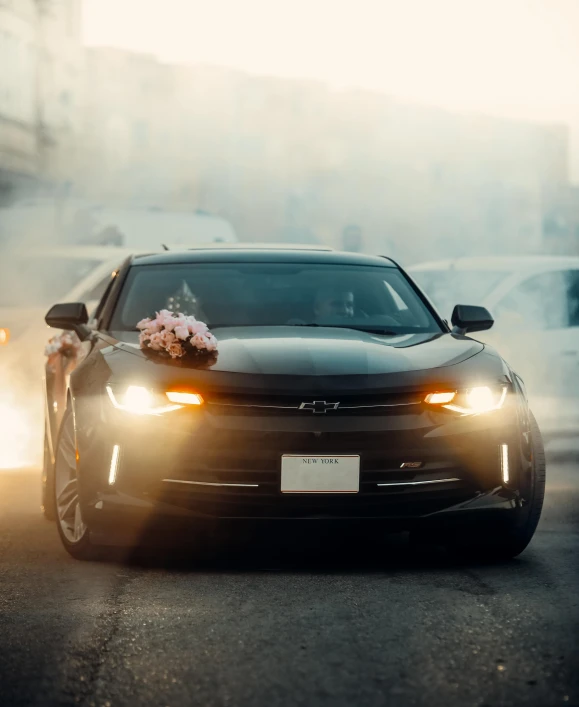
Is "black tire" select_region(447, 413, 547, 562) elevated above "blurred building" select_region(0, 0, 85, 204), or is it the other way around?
"blurred building" select_region(0, 0, 85, 204)

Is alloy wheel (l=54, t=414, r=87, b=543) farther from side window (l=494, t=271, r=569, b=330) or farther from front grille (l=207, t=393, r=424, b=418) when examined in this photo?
A: side window (l=494, t=271, r=569, b=330)

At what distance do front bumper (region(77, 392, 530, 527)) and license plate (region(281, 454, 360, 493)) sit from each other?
22 mm

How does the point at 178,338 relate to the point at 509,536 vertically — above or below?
above

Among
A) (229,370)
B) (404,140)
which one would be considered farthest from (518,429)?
(404,140)

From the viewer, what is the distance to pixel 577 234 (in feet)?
73.3

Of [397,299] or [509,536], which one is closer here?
[509,536]

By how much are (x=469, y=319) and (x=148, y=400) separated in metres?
2.00

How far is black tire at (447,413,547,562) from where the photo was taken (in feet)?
18.9

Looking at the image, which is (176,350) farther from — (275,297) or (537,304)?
(537,304)

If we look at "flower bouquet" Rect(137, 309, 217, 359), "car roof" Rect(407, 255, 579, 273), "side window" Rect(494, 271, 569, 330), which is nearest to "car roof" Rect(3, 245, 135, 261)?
"car roof" Rect(407, 255, 579, 273)

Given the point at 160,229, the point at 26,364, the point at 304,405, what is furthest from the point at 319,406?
the point at 160,229

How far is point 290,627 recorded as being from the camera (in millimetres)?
4582

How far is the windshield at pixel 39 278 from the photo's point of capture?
1265 centimetres

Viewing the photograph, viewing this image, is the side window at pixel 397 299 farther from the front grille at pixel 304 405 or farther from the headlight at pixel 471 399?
the front grille at pixel 304 405
